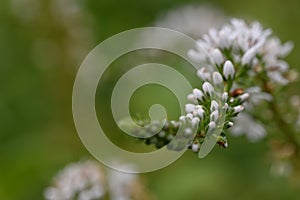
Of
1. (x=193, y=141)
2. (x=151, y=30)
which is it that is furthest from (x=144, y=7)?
(x=193, y=141)

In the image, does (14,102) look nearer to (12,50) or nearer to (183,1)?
(12,50)

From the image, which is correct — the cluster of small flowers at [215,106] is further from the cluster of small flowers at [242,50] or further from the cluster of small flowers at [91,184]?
the cluster of small flowers at [91,184]

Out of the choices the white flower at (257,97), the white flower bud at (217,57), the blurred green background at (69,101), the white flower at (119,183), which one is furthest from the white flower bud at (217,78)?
the blurred green background at (69,101)

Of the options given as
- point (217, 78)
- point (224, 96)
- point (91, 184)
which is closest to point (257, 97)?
point (217, 78)

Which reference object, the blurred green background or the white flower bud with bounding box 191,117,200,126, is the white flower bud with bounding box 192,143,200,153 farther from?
the blurred green background

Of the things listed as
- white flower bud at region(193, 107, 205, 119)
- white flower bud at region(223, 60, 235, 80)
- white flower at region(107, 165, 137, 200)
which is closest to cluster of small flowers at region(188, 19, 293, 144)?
white flower bud at region(223, 60, 235, 80)

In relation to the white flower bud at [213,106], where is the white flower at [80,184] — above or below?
above

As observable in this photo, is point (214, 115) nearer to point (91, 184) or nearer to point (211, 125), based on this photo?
point (211, 125)
